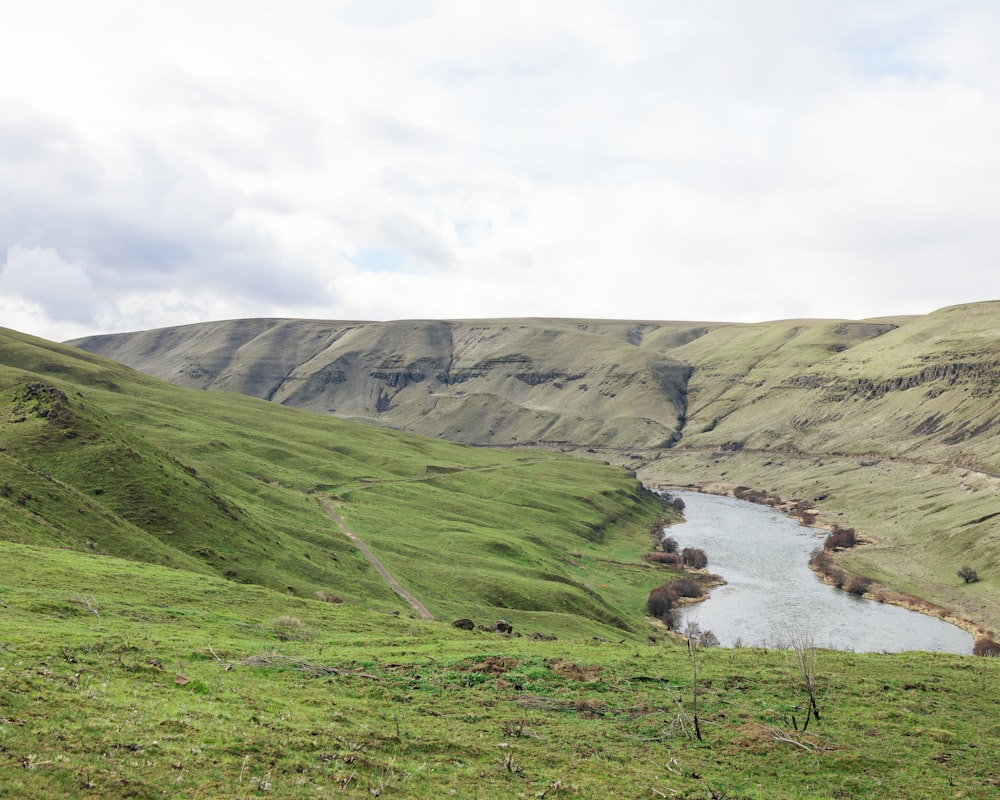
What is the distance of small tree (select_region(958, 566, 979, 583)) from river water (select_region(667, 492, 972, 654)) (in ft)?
65.7

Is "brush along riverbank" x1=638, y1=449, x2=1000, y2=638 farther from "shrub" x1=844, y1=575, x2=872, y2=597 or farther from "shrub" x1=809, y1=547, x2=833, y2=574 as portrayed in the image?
"shrub" x1=844, y1=575, x2=872, y2=597

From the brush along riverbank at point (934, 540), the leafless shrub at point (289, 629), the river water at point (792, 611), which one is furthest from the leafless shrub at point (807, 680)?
the brush along riverbank at point (934, 540)

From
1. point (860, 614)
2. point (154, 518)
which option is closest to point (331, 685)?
point (154, 518)

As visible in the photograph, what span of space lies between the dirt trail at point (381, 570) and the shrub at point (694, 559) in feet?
227

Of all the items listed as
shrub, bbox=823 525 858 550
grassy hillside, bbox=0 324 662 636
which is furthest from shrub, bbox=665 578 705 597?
shrub, bbox=823 525 858 550

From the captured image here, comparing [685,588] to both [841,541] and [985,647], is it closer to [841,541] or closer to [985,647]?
[985,647]

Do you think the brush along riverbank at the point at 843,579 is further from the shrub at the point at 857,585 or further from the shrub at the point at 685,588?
the shrub at the point at 685,588

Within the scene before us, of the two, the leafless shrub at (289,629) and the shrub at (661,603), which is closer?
the leafless shrub at (289,629)

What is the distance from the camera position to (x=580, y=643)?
44.2 meters

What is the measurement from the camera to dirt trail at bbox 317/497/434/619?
66875 millimetres

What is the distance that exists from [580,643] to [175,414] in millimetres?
120173

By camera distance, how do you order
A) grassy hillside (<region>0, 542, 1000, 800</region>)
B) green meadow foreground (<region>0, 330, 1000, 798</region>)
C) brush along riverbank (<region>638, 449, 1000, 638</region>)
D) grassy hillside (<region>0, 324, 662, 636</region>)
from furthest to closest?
brush along riverbank (<region>638, 449, 1000, 638</region>) → grassy hillside (<region>0, 324, 662, 636</region>) → green meadow foreground (<region>0, 330, 1000, 798</region>) → grassy hillside (<region>0, 542, 1000, 800</region>)

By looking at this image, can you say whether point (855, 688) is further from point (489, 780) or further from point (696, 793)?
point (489, 780)

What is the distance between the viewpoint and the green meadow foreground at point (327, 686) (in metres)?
18.8
